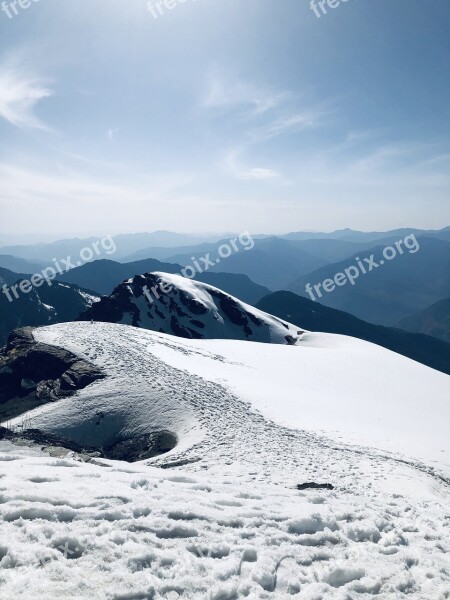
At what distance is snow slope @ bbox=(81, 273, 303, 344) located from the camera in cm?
10431

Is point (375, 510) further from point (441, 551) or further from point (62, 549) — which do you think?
point (62, 549)

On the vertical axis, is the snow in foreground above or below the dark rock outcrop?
above

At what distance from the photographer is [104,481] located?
1049 cm

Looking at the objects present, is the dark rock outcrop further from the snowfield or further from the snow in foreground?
the snow in foreground

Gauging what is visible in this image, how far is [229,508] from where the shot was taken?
31.1 feet

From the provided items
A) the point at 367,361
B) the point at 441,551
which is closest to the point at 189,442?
the point at 441,551

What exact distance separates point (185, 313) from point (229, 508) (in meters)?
100

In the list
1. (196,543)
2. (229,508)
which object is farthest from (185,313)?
(196,543)

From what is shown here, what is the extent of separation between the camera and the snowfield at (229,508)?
21.0ft

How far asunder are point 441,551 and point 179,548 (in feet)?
19.1

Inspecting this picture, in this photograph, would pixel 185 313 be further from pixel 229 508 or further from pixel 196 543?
pixel 196 543

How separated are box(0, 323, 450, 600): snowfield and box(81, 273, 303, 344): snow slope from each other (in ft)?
241

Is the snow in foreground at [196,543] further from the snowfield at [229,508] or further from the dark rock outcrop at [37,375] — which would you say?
the dark rock outcrop at [37,375]

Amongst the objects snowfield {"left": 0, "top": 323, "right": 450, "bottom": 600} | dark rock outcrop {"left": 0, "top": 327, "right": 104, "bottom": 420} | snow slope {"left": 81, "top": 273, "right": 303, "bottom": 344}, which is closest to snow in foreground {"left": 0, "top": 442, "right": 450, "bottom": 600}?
snowfield {"left": 0, "top": 323, "right": 450, "bottom": 600}
